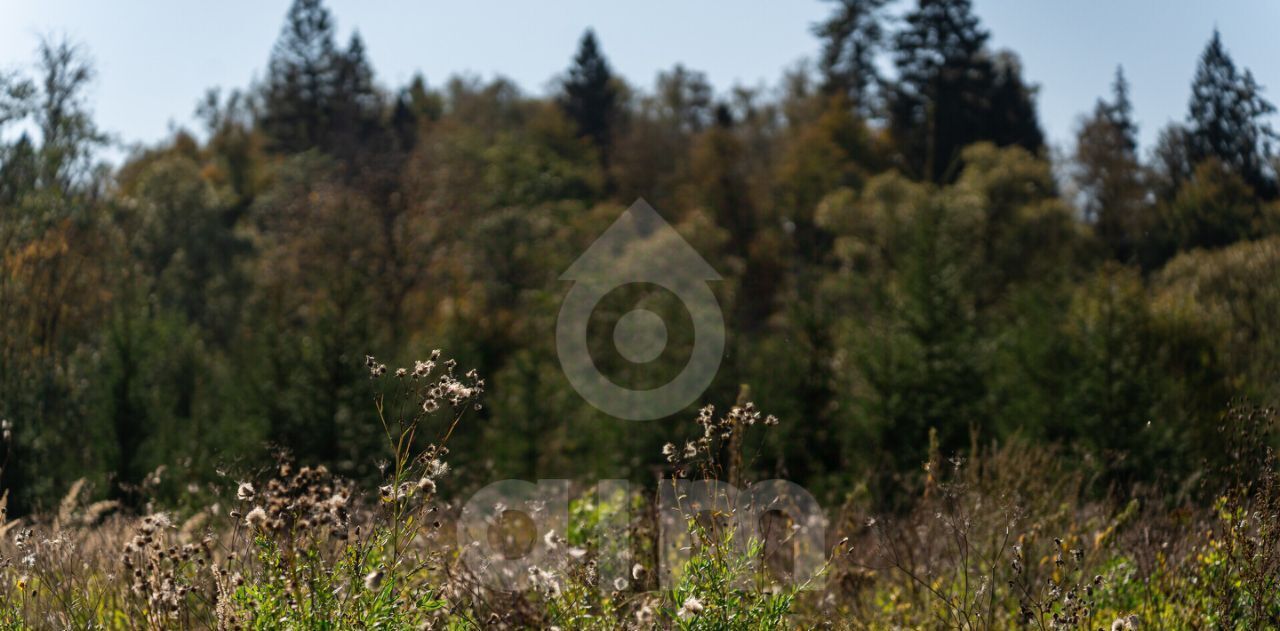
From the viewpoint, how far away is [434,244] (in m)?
30.3

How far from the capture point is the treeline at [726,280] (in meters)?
14.7

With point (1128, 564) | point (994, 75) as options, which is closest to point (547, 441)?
point (1128, 564)

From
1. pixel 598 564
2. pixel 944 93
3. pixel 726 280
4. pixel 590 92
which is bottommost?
pixel 598 564

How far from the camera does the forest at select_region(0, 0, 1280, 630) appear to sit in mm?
4402

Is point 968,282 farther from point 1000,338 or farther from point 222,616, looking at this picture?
point 222,616

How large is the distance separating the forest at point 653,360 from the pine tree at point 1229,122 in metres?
0.07

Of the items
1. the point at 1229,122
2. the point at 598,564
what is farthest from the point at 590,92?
the point at 598,564

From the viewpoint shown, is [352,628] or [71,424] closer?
[352,628]

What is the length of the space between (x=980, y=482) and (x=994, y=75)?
104 feet

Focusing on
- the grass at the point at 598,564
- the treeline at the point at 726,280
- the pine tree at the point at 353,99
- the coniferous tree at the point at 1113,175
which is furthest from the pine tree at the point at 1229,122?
the pine tree at the point at 353,99

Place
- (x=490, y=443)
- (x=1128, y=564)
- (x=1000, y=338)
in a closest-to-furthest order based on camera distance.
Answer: (x=1128, y=564) < (x=1000, y=338) < (x=490, y=443)

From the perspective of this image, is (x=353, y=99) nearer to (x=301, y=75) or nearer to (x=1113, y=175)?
(x=301, y=75)

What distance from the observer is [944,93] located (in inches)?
1394

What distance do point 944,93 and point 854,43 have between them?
6.57 metres
